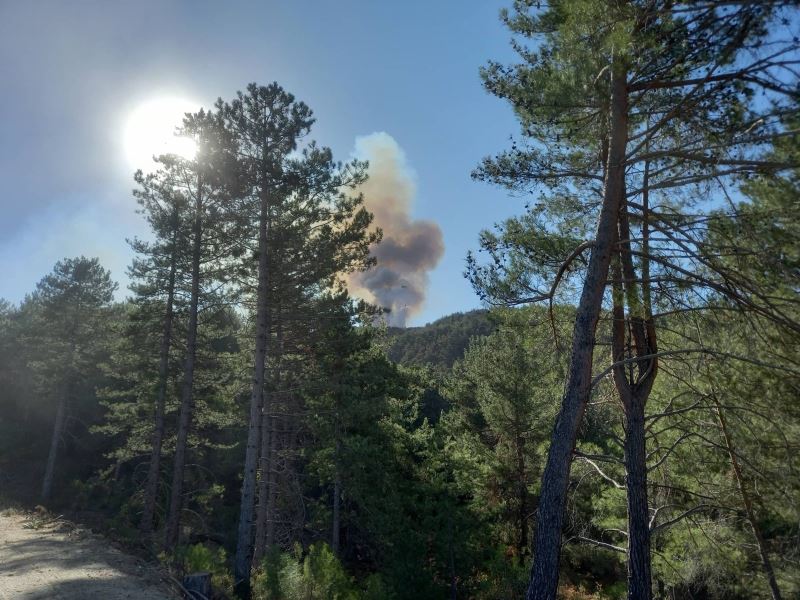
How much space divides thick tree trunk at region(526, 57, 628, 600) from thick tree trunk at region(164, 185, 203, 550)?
12.9 meters

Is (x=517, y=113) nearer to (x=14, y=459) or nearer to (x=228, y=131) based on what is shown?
(x=228, y=131)

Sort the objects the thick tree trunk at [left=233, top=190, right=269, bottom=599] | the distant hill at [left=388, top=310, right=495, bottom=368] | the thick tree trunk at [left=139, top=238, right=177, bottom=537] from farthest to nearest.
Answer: the distant hill at [left=388, top=310, right=495, bottom=368] < the thick tree trunk at [left=139, top=238, right=177, bottom=537] < the thick tree trunk at [left=233, top=190, right=269, bottom=599]

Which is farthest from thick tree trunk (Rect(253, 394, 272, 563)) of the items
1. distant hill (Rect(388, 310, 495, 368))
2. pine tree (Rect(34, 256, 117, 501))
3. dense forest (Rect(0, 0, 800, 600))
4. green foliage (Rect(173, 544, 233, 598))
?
distant hill (Rect(388, 310, 495, 368))

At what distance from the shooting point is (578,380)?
6.57m

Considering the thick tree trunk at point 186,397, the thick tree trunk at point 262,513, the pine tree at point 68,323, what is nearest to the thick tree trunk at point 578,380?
the thick tree trunk at point 262,513

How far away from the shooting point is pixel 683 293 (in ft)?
23.6

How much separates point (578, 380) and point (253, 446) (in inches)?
351

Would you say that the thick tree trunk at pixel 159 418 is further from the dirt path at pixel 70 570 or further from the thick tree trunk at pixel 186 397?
the dirt path at pixel 70 570

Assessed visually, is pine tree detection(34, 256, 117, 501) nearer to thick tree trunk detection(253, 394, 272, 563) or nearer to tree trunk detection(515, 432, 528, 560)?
thick tree trunk detection(253, 394, 272, 563)

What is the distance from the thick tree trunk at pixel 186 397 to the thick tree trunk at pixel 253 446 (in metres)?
3.92

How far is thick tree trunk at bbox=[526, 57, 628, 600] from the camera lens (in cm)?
614

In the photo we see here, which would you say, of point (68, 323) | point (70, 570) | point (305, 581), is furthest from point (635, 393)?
point (68, 323)

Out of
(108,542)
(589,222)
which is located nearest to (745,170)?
(589,222)

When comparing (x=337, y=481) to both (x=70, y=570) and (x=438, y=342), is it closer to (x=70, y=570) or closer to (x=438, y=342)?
(x=70, y=570)
